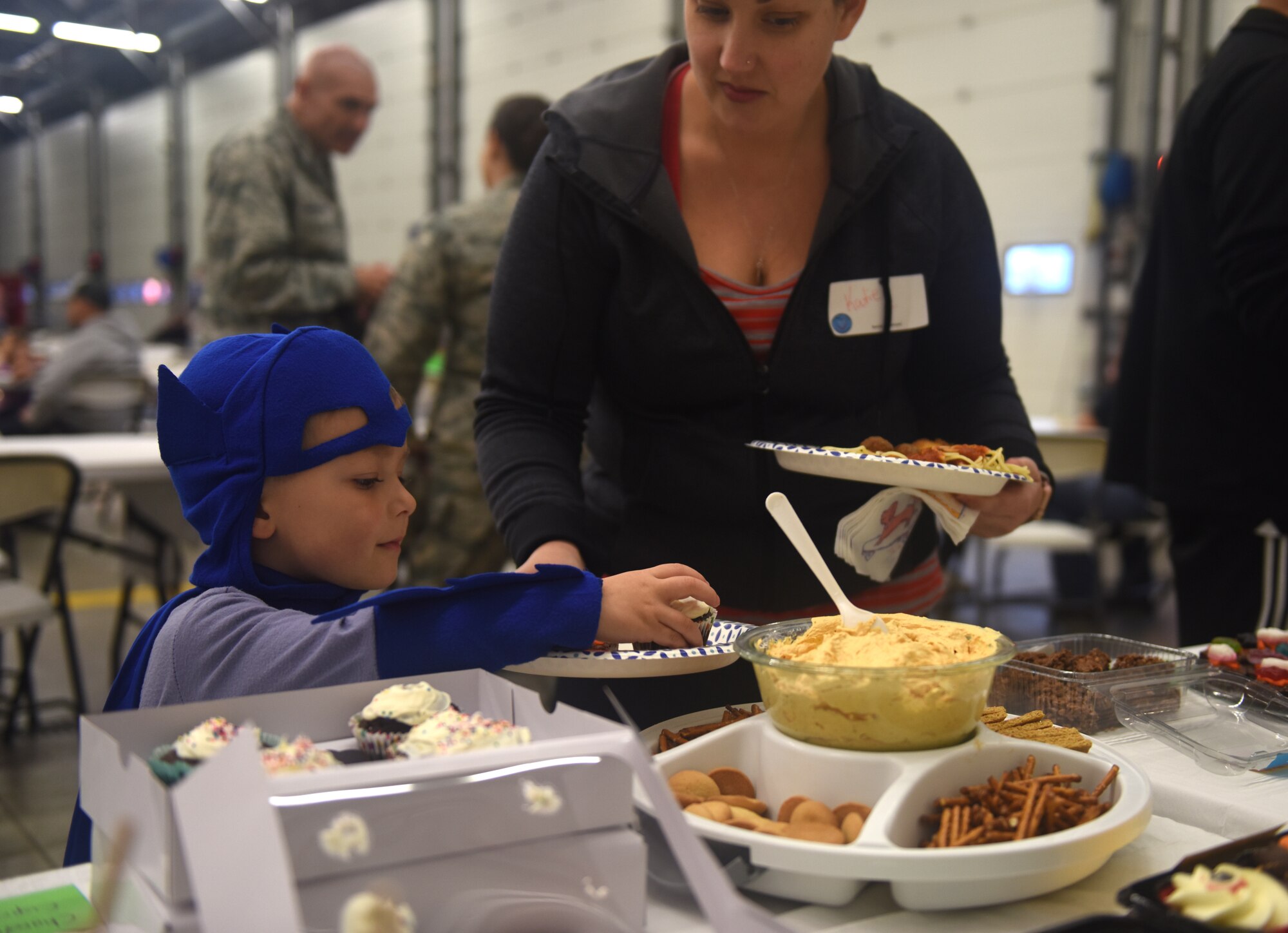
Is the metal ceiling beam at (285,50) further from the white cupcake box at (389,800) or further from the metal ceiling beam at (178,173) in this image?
the white cupcake box at (389,800)

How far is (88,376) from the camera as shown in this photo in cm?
641

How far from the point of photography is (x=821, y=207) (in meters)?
1.51

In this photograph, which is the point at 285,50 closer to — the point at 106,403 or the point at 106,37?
the point at 106,37

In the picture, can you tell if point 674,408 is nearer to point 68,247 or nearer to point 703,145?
point 703,145

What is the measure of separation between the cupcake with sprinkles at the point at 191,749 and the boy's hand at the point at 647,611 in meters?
0.37

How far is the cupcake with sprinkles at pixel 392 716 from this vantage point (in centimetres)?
87

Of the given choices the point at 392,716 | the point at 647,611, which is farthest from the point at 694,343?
the point at 392,716

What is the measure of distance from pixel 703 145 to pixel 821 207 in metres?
0.19

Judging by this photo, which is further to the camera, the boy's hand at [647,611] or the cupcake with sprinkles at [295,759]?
the boy's hand at [647,611]

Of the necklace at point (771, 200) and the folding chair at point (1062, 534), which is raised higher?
the necklace at point (771, 200)

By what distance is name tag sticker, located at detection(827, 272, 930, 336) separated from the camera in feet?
4.89

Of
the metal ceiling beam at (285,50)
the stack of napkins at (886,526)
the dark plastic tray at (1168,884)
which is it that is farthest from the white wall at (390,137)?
the dark plastic tray at (1168,884)

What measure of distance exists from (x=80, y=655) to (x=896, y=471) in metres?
4.58

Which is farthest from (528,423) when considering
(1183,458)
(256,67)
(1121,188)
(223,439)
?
(256,67)
